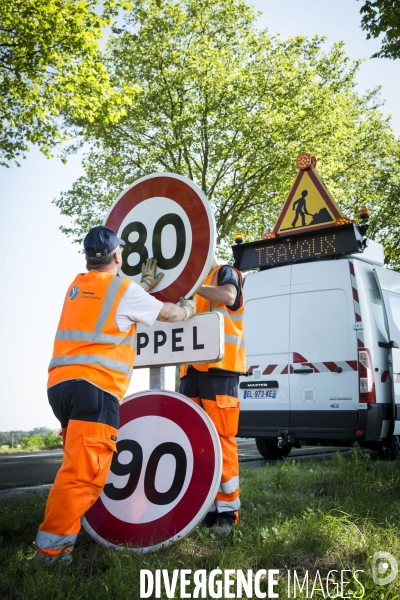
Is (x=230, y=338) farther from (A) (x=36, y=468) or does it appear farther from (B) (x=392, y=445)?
(A) (x=36, y=468)

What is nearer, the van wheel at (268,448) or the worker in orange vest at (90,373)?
the worker in orange vest at (90,373)

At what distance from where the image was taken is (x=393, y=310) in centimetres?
801

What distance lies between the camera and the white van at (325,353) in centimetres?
727

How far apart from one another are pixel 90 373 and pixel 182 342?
2.00 feet

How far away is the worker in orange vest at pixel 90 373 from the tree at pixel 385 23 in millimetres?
6452

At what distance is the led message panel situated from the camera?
7488 mm

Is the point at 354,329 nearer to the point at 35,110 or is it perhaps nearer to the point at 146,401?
the point at 146,401

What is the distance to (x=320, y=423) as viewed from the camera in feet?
24.6

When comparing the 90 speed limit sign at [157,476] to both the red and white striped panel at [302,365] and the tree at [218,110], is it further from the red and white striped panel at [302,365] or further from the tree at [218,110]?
the tree at [218,110]

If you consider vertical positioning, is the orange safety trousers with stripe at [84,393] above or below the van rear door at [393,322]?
below

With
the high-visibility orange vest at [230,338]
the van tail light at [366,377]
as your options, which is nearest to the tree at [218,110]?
the van tail light at [366,377]

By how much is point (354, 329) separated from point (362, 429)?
3.83ft

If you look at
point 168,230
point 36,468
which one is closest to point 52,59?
point 36,468

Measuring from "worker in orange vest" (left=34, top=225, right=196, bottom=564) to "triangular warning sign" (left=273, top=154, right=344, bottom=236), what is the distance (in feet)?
16.4
